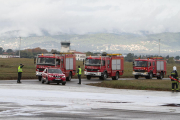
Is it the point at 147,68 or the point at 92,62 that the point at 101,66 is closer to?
the point at 92,62

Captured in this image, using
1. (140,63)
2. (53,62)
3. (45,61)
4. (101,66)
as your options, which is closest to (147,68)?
(140,63)

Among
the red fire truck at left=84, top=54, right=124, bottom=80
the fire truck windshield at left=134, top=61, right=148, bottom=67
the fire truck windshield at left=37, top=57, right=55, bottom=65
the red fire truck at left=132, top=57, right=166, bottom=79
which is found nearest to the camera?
the fire truck windshield at left=37, top=57, right=55, bottom=65

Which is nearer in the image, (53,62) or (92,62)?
(53,62)

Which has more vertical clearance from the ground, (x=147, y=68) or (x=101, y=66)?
(x=101, y=66)

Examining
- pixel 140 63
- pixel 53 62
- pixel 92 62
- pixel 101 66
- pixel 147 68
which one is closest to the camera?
pixel 53 62

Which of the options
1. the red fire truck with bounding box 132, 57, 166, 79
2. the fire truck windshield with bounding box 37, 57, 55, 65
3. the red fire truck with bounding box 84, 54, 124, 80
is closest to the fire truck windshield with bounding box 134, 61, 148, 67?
the red fire truck with bounding box 132, 57, 166, 79

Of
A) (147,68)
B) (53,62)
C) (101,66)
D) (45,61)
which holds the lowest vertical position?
(147,68)

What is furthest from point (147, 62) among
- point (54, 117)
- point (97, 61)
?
point (54, 117)

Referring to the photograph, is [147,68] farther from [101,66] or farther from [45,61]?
[45,61]

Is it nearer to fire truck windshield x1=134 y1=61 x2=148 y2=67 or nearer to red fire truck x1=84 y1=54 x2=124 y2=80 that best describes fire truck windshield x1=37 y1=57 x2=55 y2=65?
red fire truck x1=84 y1=54 x2=124 y2=80

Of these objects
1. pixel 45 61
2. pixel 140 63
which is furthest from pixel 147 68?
pixel 45 61

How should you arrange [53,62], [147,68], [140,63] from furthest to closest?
1. [140,63]
2. [147,68]
3. [53,62]

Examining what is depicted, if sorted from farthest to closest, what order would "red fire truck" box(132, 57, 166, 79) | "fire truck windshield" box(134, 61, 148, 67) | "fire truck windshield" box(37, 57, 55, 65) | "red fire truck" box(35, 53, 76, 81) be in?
"fire truck windshield" box(134, 61, 148, 67), "red fire truck" box(132, 57, 166, 79), "fire truck windshield" box(37, 57, 55, 65), "red fire truck" box(35, 53, 76, 81)

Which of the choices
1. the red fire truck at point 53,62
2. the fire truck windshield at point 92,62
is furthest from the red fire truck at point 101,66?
the red fire truck at point 53,62
